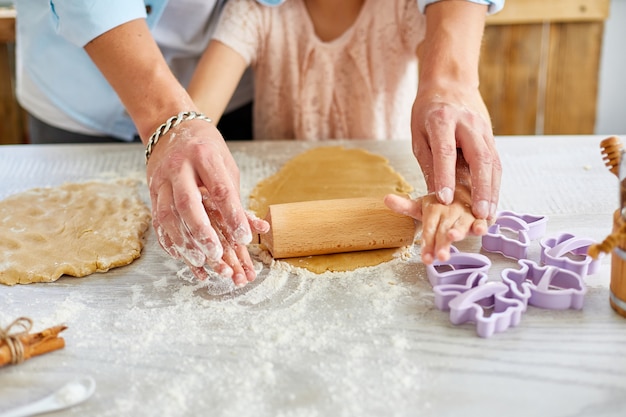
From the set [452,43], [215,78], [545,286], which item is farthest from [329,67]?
[545,286]

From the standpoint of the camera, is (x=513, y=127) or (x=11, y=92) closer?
(x=11, y=92)

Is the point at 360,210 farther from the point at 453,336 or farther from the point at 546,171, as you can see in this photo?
the point at 546,171

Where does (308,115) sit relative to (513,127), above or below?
above

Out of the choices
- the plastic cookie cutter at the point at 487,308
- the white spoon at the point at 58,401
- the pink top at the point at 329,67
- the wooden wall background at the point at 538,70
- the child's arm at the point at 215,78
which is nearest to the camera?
the white spoon at the point at 58,401

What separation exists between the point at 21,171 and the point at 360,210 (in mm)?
914

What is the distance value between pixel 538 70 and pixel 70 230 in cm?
231

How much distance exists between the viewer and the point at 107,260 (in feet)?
3.63

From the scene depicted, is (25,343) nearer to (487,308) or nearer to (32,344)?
(32,344)

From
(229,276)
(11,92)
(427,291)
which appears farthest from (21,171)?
(11,92)

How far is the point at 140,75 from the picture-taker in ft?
4.06

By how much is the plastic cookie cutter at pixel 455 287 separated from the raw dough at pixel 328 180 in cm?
34

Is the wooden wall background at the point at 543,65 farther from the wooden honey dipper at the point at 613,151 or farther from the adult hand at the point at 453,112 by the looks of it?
the wooden honey dipper at the point at 613,151

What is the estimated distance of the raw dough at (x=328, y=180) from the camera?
1.34 m

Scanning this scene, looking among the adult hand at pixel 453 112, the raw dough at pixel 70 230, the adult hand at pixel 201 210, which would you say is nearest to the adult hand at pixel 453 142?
the adult hand at pixel 453 112
